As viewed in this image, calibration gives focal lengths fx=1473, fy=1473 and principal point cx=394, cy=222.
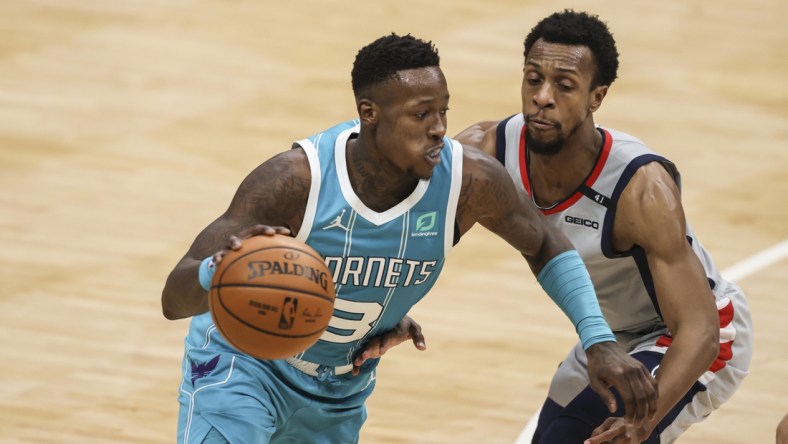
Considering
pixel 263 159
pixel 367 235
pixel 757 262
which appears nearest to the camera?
pixel 367 235

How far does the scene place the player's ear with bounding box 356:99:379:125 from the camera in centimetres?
525

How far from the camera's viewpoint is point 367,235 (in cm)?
530

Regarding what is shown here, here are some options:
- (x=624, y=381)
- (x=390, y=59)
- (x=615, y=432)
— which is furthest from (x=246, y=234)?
Result: (x=615, y=432)

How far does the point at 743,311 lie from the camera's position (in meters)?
6.21

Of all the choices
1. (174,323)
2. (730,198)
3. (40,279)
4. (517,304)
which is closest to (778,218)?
(730,198)

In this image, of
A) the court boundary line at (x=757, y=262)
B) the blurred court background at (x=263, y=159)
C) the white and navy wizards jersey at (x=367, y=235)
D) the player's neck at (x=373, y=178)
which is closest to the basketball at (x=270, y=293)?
the white and navy wizards jersey at (x=367, y=235)

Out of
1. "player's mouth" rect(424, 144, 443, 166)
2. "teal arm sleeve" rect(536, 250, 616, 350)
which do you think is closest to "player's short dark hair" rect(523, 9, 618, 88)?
"teal arm sleeve" rect(536, 250, 616, 350)

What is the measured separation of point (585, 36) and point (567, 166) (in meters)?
0.53

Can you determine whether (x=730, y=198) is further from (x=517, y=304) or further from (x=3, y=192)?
(x=3, y=192)

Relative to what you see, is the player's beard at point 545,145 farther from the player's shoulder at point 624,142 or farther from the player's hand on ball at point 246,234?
the player's hand on ball at point 246,234

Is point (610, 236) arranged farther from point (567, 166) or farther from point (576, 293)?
point (576, 293)

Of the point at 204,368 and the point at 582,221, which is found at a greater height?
the point at 582,221

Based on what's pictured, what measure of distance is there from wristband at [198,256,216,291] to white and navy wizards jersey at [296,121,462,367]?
1.41 ft

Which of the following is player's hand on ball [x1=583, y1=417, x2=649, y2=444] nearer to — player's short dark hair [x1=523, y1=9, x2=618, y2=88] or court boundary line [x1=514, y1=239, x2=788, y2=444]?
player's short dark hair [x1=523, y1=9, x2=618, y2=88]
